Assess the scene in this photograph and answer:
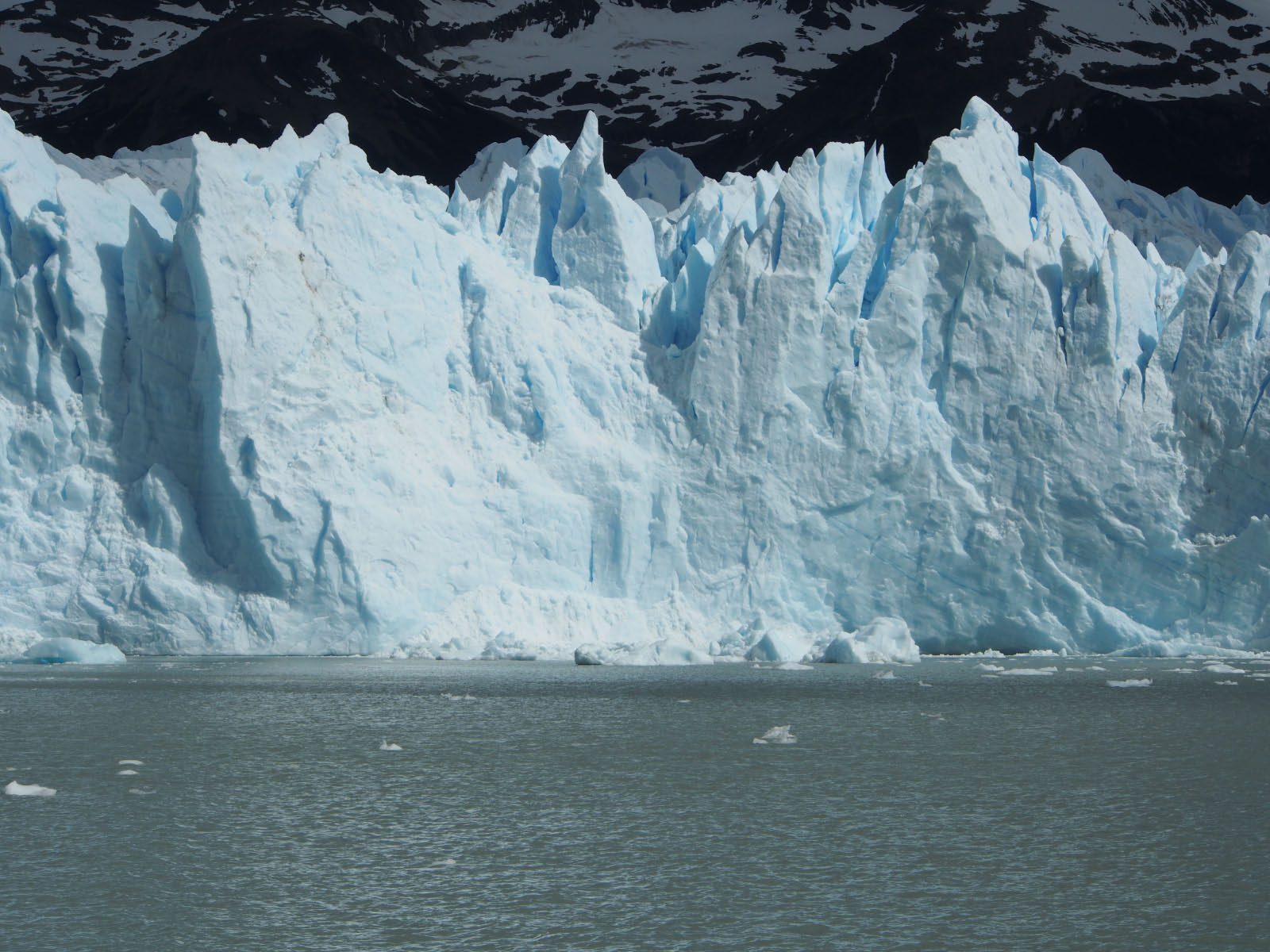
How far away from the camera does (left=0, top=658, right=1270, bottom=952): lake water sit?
8180 mm

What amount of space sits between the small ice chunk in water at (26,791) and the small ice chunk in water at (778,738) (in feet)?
23.4

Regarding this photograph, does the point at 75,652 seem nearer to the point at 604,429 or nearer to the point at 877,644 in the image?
the point at 604,429

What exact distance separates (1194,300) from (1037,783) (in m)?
19.4

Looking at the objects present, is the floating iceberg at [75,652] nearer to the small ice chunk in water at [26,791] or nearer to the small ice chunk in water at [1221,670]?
the small ice chunk in water at [26,791]

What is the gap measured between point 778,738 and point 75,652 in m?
16.8

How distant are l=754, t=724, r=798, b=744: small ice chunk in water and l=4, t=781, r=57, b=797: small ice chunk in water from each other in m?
7.13

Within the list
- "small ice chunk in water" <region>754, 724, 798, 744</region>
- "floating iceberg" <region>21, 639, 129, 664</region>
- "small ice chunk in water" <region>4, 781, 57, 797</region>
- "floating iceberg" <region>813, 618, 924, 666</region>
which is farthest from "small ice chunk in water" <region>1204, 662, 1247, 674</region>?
"floating iceberg" <region>21, 639, 129, 664</region>

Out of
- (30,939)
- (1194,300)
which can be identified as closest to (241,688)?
(30,939)

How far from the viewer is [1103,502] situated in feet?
93.7

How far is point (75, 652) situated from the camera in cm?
2620

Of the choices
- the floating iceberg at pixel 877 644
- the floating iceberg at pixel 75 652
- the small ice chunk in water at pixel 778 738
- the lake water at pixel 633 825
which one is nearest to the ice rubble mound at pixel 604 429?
the floating iceberg at pixel 877 644

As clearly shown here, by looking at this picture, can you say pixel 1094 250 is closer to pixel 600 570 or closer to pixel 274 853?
pixel 600 570

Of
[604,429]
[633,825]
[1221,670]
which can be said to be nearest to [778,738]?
[633,825]

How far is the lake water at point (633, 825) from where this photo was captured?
26.8 ft
